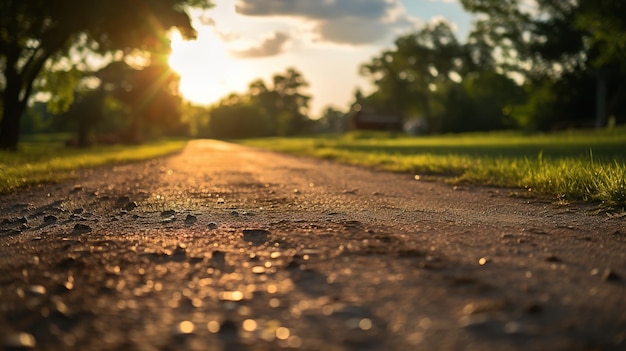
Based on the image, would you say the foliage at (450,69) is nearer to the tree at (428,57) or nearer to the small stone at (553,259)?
the tree at (428,57)

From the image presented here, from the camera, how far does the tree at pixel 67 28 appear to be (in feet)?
62.1

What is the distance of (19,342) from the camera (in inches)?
81.4

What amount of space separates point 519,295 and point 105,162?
51.2ft

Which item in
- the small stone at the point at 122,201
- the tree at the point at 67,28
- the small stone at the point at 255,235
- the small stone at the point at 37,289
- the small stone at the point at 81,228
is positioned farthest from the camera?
the tree at the point at 67,28

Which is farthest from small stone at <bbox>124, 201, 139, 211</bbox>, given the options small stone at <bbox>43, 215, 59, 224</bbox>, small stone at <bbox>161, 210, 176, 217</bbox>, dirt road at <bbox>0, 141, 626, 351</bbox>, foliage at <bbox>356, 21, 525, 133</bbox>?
foliage at <bbox>356, 21, 525, 133</bbox>

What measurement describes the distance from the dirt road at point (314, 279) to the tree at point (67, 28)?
49.2 ft

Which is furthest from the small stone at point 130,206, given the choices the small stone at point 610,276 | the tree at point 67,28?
the tree at point 67,28

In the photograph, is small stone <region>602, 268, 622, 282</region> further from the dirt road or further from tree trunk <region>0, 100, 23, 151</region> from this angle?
tree trunk <region>0, 100, 23, 151</region>

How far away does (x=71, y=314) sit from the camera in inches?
96.4

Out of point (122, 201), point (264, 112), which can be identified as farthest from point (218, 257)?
point (264, 112)

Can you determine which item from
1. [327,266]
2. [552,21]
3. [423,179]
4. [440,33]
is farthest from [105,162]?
[440,33]

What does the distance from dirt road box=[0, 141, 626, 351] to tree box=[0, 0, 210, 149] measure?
1501 cm

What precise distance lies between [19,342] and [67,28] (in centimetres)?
2120

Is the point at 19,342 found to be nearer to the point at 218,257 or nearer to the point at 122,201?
the point at 218,257
